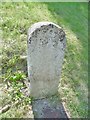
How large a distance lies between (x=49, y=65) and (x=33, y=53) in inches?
14.2

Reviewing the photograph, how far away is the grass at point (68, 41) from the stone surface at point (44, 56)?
44 centimetres

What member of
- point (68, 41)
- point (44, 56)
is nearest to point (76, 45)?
point (68, 41)

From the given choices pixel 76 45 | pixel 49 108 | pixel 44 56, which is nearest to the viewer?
pixel 44 56

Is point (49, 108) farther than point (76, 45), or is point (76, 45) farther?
point (76, 45)

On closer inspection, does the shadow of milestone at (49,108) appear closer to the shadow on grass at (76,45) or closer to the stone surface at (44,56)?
the stone surface at (44,56)

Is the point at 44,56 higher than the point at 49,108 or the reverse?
higher

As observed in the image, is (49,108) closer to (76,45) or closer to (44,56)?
(44,56)

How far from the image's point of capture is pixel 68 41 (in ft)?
19.9

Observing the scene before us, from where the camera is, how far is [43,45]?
12.7ft

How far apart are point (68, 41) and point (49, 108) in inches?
81.3

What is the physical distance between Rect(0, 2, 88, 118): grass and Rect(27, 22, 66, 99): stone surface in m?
0.44

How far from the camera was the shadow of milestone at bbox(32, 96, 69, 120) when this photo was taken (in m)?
4.28

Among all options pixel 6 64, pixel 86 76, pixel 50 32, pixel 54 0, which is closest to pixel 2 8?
pixel 54 0

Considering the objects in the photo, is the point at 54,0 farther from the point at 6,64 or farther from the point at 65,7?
the point at 6,64
